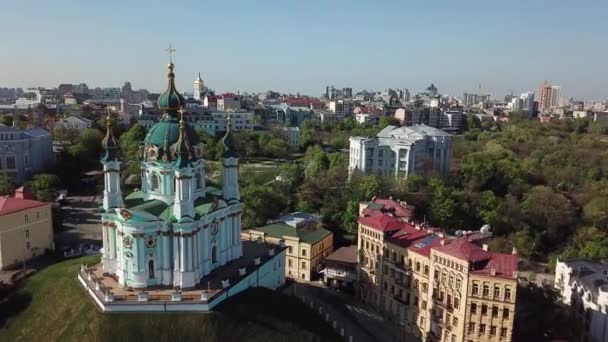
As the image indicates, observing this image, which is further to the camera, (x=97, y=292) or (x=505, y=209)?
(x=505, y=209)

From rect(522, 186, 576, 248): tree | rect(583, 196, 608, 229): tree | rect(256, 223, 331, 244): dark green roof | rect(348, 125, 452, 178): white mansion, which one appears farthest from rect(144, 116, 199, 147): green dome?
rect(583, 196, 608, 229): tree

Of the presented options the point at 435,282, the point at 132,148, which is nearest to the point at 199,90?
the point at 132,148

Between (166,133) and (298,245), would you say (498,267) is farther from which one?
(166,133)


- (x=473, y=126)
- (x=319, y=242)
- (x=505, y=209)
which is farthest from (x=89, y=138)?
(x=473, y=126)

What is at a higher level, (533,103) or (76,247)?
(533,103)

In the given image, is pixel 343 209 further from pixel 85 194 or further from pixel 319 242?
pixel 85 194

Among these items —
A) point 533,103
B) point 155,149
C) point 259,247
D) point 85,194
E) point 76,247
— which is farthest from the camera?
point 533,103

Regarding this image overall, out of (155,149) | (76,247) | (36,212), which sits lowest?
(76,247)
